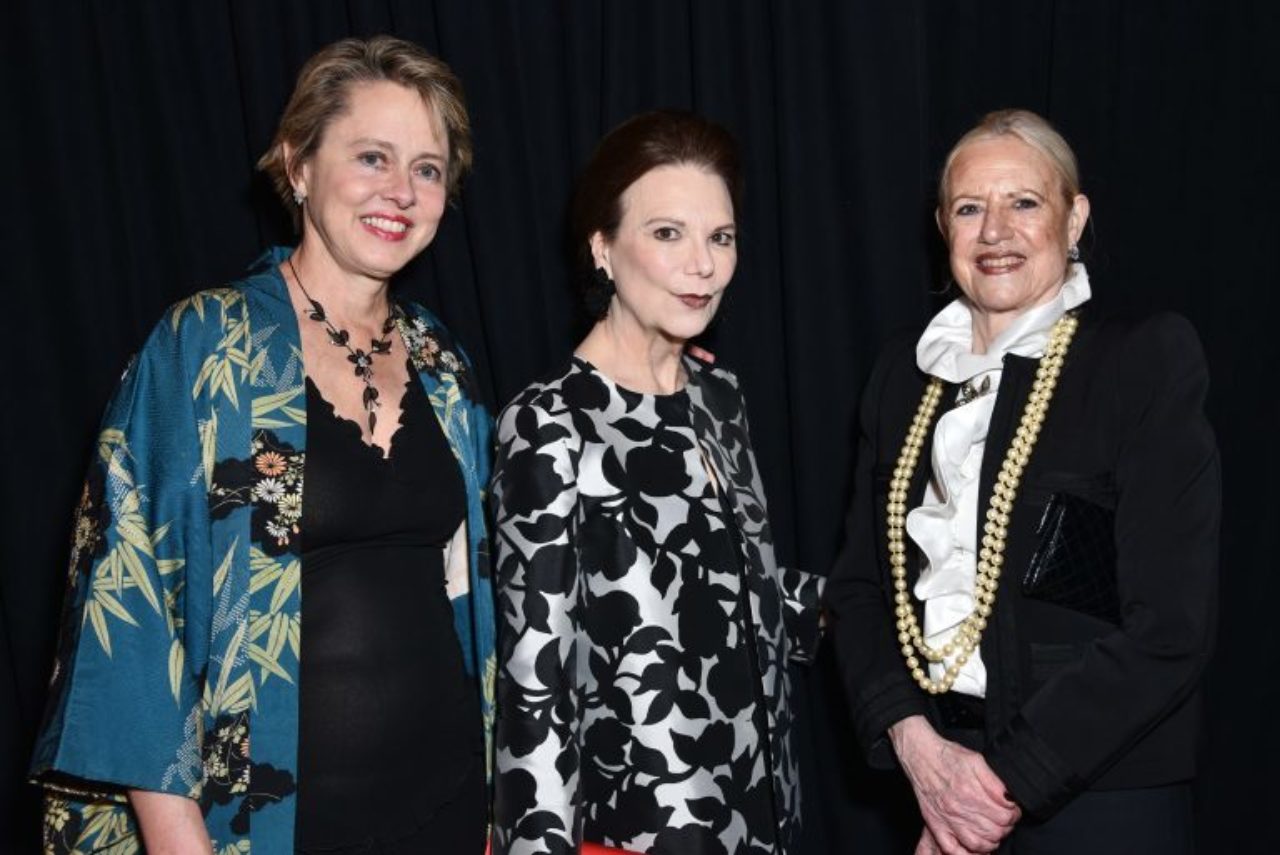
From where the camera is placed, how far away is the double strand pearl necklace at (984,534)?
163 cm

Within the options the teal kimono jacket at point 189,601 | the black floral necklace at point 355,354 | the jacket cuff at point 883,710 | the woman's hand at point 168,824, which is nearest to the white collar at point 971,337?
the jacket cuff at point 883,710

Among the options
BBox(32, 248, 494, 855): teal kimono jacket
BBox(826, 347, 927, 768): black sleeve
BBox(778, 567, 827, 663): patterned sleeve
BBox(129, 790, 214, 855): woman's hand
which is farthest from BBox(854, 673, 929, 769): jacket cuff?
BBox(129, 790, 214, 855): woman's hand

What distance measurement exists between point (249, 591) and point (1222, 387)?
2042 millimetres

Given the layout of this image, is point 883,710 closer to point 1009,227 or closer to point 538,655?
point 538,655

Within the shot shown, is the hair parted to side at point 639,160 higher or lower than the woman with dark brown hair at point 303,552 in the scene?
higher

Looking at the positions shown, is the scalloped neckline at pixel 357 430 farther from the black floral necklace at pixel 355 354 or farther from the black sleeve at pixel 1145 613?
the black sleeve at pixel 1145 613

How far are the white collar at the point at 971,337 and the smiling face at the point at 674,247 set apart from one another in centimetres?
36

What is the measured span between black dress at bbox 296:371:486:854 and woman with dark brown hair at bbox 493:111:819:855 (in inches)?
6.2

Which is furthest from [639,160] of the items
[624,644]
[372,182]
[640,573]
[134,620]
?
[134,620]

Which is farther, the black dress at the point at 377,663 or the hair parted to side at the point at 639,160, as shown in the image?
the hair parted to side at the point at 639,160

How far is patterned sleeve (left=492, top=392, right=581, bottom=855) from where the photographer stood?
156 cm

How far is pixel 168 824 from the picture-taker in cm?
149

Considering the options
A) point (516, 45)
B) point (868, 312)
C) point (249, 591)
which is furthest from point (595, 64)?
point (249, 591)

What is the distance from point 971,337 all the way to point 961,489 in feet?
0.89
